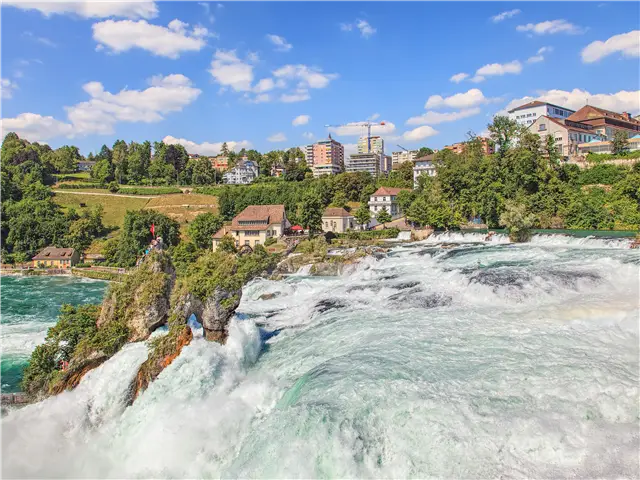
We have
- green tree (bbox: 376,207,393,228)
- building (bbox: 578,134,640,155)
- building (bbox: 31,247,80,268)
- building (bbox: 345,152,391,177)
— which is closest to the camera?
building (bbox: 31,247,80,268)

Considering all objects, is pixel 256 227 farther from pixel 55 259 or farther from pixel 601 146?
pixel 601 146

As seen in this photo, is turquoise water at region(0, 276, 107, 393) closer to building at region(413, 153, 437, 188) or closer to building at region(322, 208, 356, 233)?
building at region(322, 208, 356, 233)

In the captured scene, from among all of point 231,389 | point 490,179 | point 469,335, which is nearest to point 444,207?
point 490,179

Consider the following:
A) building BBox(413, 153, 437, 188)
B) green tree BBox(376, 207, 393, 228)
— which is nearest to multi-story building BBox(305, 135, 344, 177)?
building BBox(413, 153, 437, 188)

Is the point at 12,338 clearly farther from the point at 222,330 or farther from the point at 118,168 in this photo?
the point at 118,168

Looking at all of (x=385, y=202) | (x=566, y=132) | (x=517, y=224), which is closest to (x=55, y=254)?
(x=385, y=202)

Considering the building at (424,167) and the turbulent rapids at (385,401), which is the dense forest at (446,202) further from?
the turbulent rapids at (385,401)

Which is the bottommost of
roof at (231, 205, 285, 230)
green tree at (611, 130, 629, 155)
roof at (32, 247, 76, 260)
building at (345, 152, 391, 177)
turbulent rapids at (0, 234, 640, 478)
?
turbulent rapids at (0, 234, 640, 478)

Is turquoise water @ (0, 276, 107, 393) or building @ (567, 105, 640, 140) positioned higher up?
building @ (567, 105, 640, 140)
